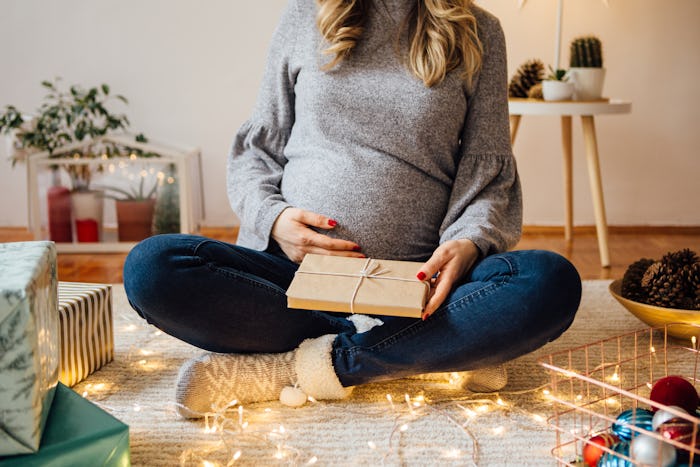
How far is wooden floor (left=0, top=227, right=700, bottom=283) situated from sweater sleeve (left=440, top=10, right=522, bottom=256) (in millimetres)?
893

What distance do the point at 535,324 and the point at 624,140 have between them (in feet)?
5.64

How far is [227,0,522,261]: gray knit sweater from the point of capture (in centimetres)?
124

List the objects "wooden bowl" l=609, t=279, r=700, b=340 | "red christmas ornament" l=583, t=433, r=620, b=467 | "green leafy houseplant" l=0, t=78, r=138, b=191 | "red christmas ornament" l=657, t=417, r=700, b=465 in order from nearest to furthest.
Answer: "red christmas ornament" l=657, t=417, r=700, b=465
"red christmas ornament" l=583, t=433, r=620, b=467
"wooden bowl" l=609, t=279, r=700, b=340
"green leafy houseplant" l=0, t=78, r=138, b=191

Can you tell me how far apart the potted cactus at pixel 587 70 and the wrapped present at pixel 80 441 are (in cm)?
164

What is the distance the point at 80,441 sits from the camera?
87cm

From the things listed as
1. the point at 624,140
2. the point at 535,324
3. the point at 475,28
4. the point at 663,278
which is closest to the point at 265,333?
the point at 535,324

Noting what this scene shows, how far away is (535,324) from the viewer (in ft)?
3.62

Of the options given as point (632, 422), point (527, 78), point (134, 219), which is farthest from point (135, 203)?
point (632, 422)

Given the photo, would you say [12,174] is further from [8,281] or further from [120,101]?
[8,281]

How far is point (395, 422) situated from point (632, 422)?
1.23 feet

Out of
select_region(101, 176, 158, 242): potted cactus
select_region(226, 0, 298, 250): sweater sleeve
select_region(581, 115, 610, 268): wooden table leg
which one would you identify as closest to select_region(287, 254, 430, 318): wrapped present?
select_region(226, 0, 298, 250): sweater sleeve

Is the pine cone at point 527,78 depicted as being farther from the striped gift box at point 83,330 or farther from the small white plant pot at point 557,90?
the striped gift box at point 83,330

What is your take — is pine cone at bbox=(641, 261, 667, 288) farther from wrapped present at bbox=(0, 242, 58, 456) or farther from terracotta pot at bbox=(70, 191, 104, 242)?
terracotta pot at bbox=(70, 191, 104, 242)

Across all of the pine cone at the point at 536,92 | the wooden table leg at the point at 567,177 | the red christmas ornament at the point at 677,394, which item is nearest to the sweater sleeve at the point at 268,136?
the red christmas ornament at the point at 677,394
